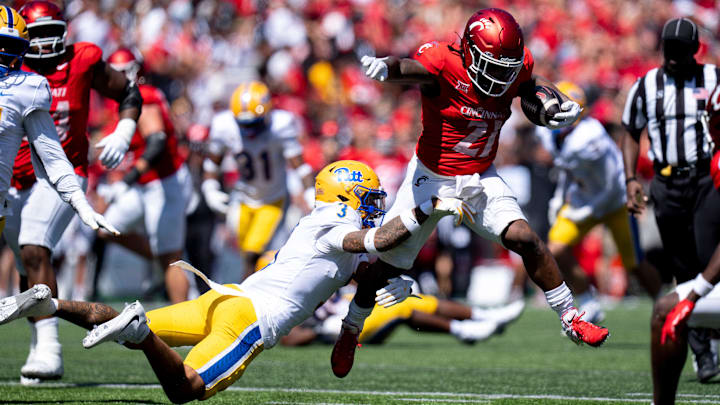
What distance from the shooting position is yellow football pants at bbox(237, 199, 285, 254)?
9250 mm

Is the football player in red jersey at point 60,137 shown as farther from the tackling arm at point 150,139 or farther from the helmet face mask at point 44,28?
the tackling arm at point 150,139

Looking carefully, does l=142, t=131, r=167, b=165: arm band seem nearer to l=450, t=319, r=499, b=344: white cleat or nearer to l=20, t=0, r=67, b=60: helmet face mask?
l=20, t=0, r=67, b=60: helmet face mask

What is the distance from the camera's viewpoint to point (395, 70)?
4949 millimetres

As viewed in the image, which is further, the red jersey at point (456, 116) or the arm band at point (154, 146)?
the arm band at point (154, 146)

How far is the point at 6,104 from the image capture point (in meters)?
4.80

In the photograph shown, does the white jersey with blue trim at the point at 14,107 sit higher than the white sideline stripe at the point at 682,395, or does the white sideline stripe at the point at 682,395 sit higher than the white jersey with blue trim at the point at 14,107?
the white jersey with blue trim at the point at 14,107

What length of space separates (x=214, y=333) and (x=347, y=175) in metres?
1.04

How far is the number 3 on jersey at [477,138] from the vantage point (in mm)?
5387

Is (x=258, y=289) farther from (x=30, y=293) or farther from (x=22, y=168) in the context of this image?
(x=22, y=168)

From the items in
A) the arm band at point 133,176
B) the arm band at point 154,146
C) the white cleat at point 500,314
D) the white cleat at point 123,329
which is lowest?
the white cleat at point 500,314

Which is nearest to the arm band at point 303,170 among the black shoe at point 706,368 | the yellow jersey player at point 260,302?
the yellow jersey player at point 260,302

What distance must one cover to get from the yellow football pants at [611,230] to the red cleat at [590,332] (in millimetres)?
4096

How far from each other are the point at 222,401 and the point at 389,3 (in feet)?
44.4

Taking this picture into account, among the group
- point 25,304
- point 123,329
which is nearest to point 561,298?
point 123,329
